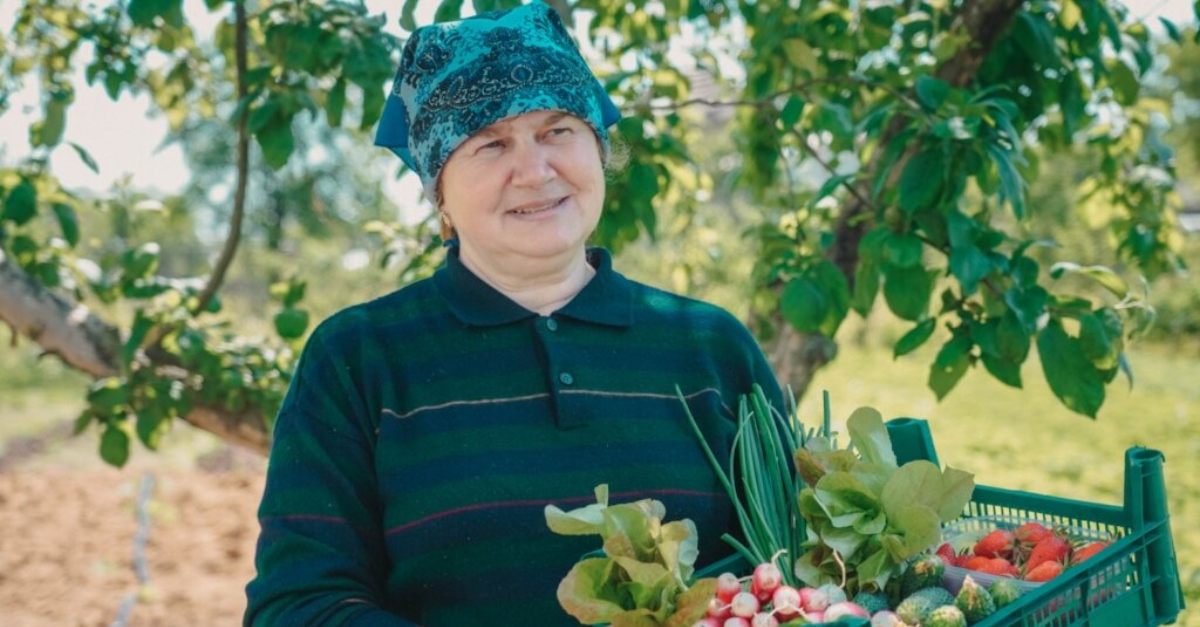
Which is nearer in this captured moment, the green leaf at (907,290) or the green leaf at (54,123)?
the green leaf at (907,290)

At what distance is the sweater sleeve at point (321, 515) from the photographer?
1.48 metres

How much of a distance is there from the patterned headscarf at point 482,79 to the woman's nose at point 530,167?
0.19 ft

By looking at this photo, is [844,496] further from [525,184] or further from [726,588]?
[525,184]

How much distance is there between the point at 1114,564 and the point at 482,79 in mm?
1001

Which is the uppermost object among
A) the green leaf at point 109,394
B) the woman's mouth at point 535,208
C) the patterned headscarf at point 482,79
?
the patterned headscarf at point 482,79

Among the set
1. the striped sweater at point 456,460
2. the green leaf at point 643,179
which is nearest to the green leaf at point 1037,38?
the green leaf at point 643,179

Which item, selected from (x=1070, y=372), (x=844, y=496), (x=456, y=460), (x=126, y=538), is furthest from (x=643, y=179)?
(x=126, y=538)

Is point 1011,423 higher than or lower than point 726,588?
lower

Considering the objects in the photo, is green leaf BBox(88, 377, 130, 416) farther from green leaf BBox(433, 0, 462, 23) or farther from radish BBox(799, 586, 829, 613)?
radish BBox(799, 586, 829, 613)

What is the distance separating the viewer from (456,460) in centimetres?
158

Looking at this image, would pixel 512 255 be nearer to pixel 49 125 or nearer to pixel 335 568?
pixel 335 568

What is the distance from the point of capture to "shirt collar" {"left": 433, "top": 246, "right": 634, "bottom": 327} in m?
1.69

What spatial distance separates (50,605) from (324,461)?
3649 mm

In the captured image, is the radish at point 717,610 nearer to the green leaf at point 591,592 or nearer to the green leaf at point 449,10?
the green leaf at point 591,592
